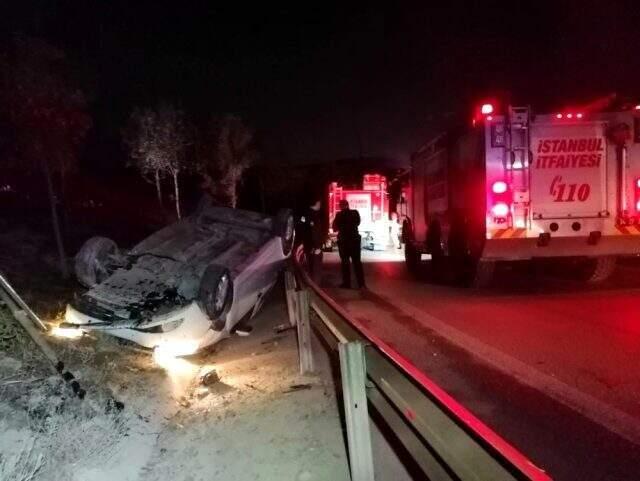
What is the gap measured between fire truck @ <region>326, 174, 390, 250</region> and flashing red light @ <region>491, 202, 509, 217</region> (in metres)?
16.9

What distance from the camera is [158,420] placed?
5.55m

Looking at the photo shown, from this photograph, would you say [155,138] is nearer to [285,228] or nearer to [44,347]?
[285,228]

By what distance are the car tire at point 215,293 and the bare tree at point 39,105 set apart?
6.33m

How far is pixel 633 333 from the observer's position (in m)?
7.32

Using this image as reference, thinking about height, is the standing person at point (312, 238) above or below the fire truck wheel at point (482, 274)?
above

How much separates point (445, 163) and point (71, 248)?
10.00 metres

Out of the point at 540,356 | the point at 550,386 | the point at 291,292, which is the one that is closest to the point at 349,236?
the point at 291,292

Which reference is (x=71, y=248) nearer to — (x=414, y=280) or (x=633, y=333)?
(x=414, y=280)

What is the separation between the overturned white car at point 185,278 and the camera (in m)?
7.12

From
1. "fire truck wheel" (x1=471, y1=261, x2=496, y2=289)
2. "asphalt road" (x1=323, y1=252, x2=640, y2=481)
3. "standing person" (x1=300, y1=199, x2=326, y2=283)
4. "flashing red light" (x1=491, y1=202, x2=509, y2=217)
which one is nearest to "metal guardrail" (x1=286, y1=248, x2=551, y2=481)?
"asphalt road" (x1=323, y1=252, x2=640, y2=481)

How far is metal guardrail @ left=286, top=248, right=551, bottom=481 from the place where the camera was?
2.02 m

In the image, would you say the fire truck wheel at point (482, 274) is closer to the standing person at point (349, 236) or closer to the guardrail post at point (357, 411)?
the standing person at point (349, 236)

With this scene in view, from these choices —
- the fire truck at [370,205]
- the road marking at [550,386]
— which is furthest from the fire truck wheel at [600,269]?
the fire truck at [370,205]

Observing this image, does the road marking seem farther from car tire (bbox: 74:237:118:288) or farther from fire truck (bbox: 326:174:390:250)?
fire truck (bbox: 326:174:390:250)
